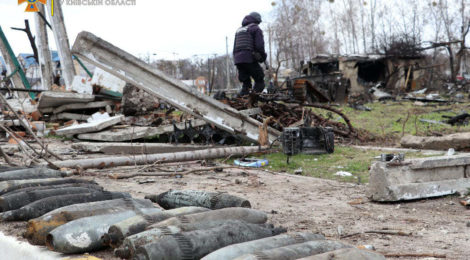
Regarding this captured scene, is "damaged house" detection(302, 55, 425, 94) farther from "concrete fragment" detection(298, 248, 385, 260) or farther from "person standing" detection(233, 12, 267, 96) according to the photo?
"concrete fragment" detection(298, 248, 385, 260)

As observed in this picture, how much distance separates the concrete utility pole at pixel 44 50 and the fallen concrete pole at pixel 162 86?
35.0 feet

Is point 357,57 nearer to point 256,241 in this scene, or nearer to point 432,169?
point 432,169

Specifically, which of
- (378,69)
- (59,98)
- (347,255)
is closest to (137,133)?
(59,98)

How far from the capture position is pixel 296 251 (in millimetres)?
2396

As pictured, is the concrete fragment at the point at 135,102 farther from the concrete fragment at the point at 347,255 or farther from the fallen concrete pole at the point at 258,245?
the concrete fragment at the point at 347,255

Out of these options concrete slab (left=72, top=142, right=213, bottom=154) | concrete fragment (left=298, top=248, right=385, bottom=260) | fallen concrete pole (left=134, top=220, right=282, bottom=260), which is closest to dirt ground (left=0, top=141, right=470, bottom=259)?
fallen concrete pole (left=134, top=220, right=282, bottom=260)

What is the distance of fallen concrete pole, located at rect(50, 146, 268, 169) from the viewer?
6.46m

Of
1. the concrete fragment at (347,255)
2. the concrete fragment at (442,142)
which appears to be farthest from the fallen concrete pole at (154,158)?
the concrete fragment at (347,255)

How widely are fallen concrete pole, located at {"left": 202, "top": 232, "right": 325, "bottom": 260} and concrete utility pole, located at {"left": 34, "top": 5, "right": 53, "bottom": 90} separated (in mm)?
16955

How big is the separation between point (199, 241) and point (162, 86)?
6.27m

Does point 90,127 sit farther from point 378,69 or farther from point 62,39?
point 378,69

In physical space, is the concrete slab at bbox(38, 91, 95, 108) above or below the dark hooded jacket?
below

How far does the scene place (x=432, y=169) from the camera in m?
4.71

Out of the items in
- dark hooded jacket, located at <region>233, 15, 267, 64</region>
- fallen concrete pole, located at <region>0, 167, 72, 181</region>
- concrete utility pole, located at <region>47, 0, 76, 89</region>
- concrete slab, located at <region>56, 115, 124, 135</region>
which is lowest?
fallen concrete pole, located at <region>0, 167, 72, 181</region>
